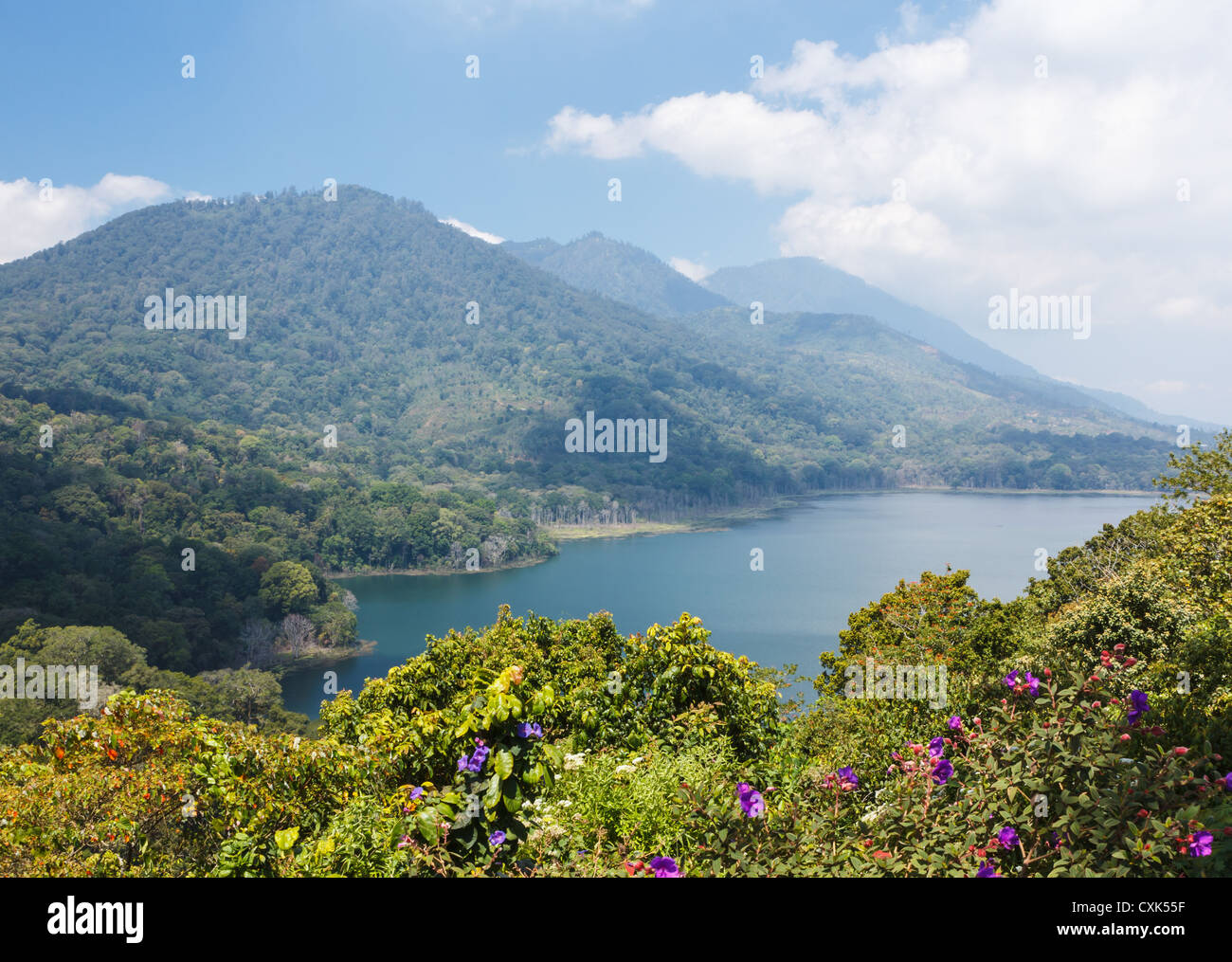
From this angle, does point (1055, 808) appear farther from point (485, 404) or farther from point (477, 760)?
point (485, 404)

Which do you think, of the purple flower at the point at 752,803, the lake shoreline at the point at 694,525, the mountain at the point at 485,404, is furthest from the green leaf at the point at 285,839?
the mountain at the point at 485,404

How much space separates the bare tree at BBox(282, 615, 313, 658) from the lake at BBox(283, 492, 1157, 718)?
323 centimetres

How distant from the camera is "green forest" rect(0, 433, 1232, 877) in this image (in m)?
2.41

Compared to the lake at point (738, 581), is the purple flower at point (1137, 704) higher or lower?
higher

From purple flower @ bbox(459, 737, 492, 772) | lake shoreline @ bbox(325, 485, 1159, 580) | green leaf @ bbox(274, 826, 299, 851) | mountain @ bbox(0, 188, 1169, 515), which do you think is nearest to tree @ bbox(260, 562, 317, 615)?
lake shoreline @ bbox(325, 485, 1159, 580)

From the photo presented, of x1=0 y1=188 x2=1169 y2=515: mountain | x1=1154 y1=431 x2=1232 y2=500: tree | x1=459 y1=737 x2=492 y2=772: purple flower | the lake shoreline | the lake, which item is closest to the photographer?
x1=459 y1=737 x2=492 y2=772: purple flower

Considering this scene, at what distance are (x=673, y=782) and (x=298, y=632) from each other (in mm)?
39861

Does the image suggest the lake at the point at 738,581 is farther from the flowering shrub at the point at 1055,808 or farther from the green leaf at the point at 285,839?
the flowering shrub at the point at 1055,808

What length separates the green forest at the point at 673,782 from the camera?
2.41 meters

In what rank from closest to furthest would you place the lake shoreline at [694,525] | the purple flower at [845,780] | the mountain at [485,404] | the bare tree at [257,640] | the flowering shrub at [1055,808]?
the flowering shrub at [1055,808], the purple flower at [845,780], the bare tree at [257,640], the lake shoreline at [694,525], the mountain at [485,404]

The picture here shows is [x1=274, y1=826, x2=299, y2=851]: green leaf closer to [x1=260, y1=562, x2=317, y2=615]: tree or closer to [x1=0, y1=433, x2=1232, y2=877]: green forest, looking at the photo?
[x1=0, y1=433, x2=1232, y2=877]: green forest

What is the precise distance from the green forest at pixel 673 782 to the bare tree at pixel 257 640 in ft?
101
